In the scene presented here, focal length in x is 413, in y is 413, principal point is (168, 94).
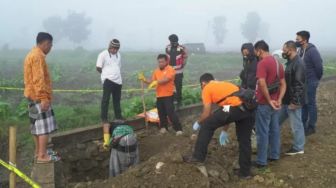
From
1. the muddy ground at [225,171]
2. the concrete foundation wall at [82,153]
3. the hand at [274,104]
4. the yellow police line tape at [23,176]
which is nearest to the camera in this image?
the yellow police line tape at [23,176]

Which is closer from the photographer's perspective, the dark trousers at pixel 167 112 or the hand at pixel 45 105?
the hand at pixel 45 105

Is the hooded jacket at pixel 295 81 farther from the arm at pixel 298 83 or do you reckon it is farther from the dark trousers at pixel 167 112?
the dark trousers at pixel 167 112

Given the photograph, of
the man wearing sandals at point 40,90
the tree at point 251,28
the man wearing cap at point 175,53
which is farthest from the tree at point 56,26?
the man wearing sandals at point 40,90

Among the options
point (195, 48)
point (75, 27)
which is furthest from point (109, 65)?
point (75, 27)

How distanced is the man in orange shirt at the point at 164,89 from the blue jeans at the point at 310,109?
2.48 m

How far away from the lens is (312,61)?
24.3ft

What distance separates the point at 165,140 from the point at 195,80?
12.6m

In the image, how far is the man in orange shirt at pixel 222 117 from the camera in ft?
18.5

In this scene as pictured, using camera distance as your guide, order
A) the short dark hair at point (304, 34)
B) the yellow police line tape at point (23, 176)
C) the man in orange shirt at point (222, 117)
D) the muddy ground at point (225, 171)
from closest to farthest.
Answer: the yellow police line tape at point (23, 176) < the muddy ground at point (225, 171) < the man in orange shirt at point (222, 117) < the short dark hair at point (304, 34)

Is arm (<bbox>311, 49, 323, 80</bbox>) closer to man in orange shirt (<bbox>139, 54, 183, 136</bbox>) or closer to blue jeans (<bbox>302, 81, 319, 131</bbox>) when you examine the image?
blue jeans (<bbox>302, 81, 319, 131</bbox>)

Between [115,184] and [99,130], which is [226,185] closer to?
[115,184]

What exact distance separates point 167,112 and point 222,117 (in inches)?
117

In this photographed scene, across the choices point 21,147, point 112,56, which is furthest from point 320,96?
point 21,147


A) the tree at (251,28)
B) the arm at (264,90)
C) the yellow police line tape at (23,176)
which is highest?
the tree at (251,28)
